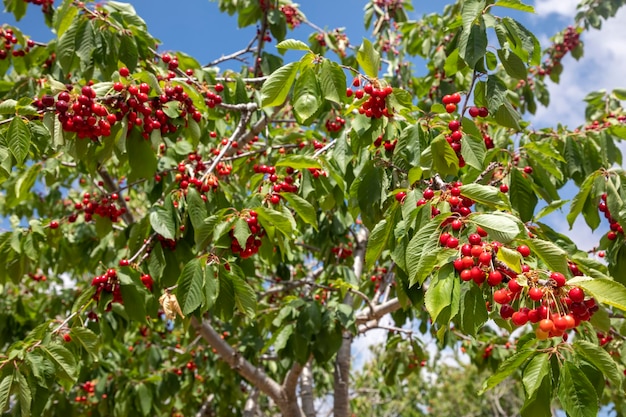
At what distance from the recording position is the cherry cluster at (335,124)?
13.2 ft

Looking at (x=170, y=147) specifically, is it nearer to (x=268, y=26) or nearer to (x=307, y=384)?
(x=268, y=26)

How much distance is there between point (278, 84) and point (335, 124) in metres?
1.82

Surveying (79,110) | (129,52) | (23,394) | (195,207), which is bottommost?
(23,394)

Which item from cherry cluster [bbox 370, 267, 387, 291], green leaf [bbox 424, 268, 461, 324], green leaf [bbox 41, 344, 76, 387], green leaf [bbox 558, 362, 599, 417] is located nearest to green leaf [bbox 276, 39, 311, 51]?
green leaf [bbox 424, 268, 461, 324]

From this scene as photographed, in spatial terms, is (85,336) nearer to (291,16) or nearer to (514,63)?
(514,63)

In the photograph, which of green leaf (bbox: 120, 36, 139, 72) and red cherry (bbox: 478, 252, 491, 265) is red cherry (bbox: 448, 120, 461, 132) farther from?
green leaf (bbox: 120, 36, 139, 72)

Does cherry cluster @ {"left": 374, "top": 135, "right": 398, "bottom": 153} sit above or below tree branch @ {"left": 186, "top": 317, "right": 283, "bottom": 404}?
above

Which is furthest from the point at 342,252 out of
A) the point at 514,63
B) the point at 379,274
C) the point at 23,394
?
the point at 23,394

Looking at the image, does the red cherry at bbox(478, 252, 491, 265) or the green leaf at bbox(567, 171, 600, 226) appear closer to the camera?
the red cherry at bbox(478, 252, 491, 265)

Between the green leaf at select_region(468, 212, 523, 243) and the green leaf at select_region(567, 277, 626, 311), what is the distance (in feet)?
0.70

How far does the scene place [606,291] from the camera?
4.41 feet

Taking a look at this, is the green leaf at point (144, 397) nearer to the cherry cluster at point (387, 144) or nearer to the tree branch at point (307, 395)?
the tree branch at point (307, 395)

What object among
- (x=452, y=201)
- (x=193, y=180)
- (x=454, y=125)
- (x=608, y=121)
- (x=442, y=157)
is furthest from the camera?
(x=608, y=121)

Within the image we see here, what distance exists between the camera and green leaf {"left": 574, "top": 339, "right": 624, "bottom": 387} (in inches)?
55.7
